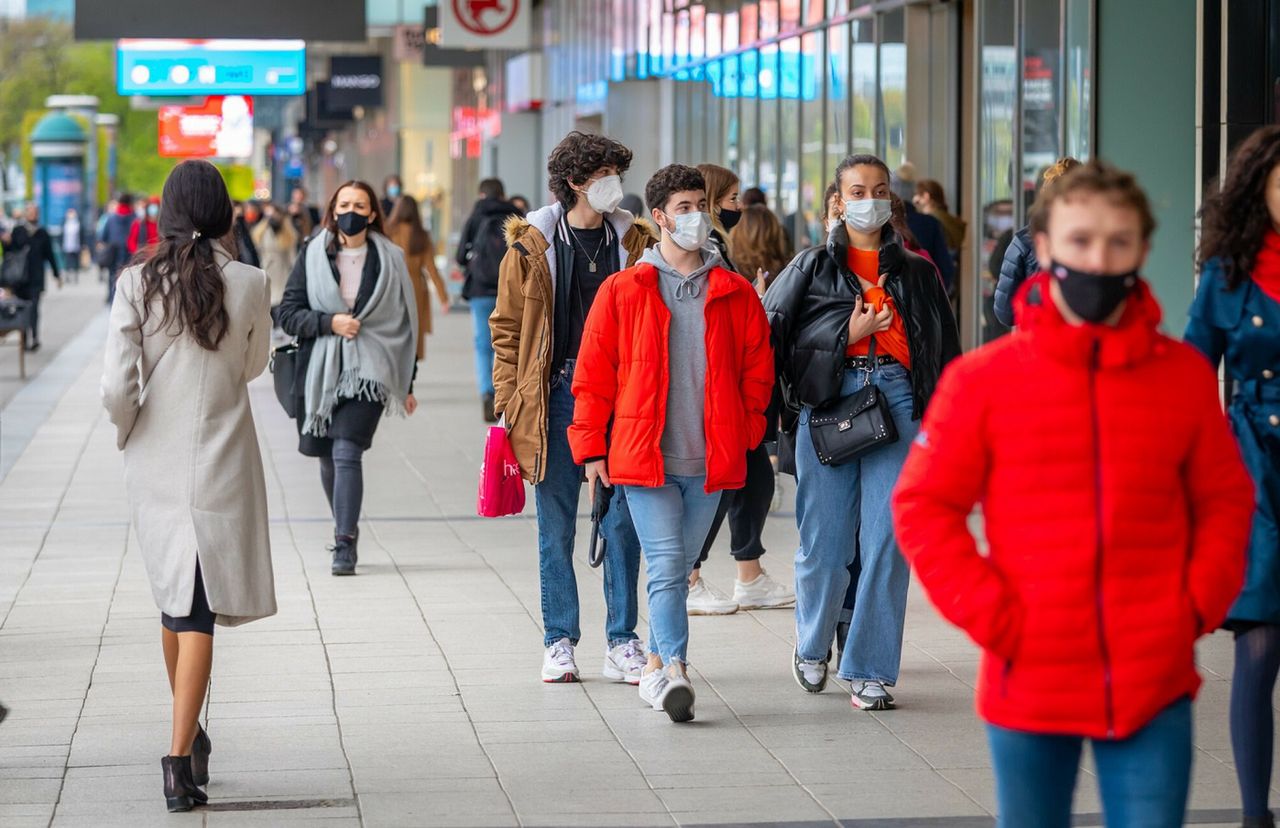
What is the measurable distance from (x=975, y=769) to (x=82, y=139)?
5958 cm

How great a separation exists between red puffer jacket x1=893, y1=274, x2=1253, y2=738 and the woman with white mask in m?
2.99

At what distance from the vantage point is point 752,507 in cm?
872

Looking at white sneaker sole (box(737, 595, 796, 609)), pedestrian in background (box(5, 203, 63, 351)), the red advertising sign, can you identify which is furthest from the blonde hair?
the red advertising sign

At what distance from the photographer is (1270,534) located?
487 cm

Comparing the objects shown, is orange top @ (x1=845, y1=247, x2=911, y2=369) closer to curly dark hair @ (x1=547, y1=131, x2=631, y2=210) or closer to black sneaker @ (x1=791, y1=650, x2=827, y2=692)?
curly dark hair @ (x1=547, y1=131, x2=631, y2=210)

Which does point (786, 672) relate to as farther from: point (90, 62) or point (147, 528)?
point (90, 62)

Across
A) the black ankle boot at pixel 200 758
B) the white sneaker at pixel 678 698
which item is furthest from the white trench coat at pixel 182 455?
the white sneaker at pixel 678 698

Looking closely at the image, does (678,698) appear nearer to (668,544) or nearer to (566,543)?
(668,544)

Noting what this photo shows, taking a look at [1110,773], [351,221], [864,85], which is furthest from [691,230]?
[864,85]

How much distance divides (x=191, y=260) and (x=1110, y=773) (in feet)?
Answer: 9.75

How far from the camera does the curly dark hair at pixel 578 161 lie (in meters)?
6.78

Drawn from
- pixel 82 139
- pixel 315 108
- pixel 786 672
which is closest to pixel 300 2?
pixel 786 672

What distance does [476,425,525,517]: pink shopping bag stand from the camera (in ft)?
22.6

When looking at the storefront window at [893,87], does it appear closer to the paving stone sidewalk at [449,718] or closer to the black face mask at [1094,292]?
the paving stone sidewalk at [449,718]
